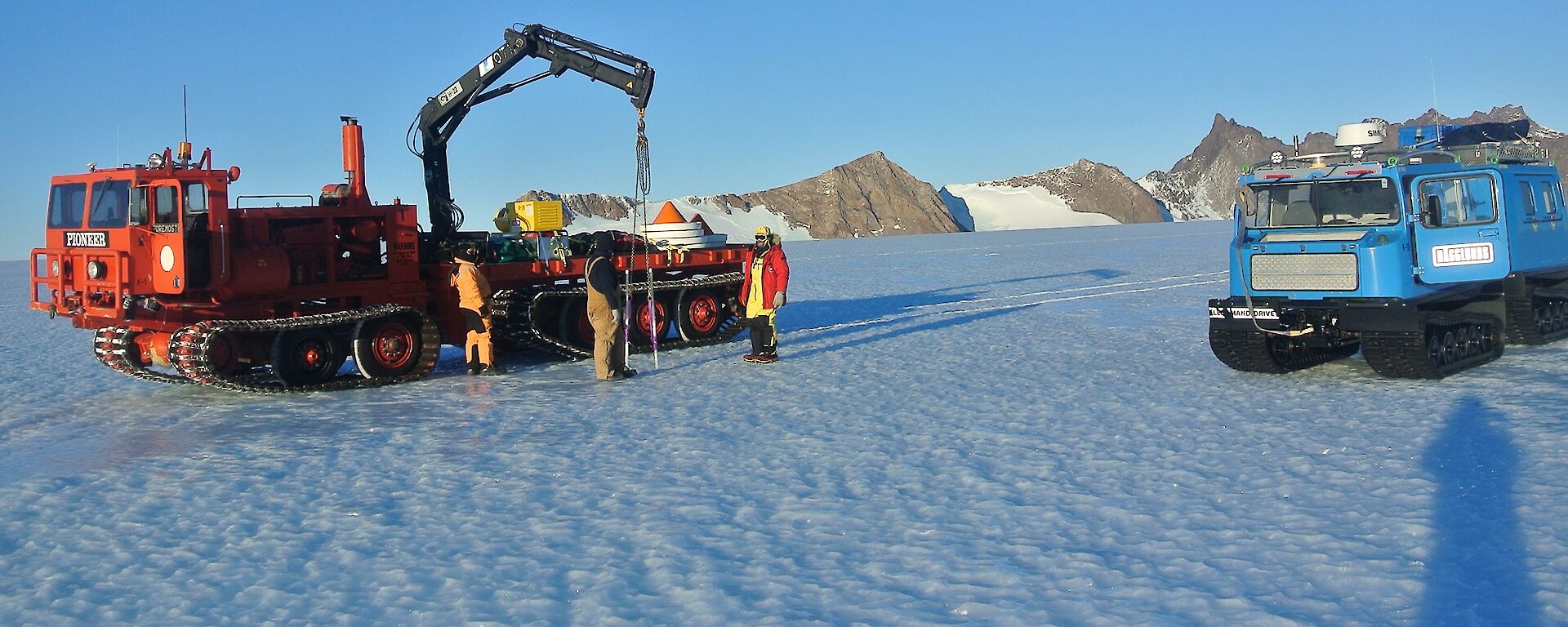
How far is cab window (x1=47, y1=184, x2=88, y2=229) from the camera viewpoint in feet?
42.6

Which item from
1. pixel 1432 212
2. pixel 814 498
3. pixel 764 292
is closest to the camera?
pixel 814 498

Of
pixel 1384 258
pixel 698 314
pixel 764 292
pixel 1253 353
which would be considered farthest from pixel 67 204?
pixel 1384 258

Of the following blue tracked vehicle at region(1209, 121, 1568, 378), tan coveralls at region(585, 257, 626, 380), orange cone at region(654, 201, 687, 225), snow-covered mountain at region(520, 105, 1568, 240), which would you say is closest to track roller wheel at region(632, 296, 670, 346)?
orange cone at region(654, 201, 687, 225)

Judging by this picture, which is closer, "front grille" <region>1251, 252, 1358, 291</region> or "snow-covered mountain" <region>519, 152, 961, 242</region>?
"front grille" <region>1251, 252, 1358, 291</region>

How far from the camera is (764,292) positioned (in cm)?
1457

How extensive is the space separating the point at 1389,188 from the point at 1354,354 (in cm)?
266

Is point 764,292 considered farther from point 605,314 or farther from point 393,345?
point 393,345

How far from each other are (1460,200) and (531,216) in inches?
424

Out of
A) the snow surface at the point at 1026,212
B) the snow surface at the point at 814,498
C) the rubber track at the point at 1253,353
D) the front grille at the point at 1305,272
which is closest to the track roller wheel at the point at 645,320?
the snow surface at the point at 814,498

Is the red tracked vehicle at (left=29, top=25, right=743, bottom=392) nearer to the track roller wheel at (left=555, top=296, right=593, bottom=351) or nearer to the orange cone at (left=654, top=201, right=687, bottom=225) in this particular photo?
the track roller wheel at (left=555, top=296, right=593, bottom=351)

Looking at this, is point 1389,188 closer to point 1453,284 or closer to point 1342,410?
point 1453,284

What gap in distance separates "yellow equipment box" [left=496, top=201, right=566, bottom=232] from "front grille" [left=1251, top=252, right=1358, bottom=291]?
28.8ft

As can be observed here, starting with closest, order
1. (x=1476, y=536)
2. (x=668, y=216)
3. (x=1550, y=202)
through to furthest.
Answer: (x=1476, y=536)
(x=1550, y=202)
(x=668, y=216)

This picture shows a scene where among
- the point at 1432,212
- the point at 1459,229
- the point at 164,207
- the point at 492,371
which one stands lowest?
the point at 492,371
